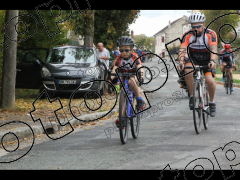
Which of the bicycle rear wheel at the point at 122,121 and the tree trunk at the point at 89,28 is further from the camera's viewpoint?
the tree trunk at the point at 89,28

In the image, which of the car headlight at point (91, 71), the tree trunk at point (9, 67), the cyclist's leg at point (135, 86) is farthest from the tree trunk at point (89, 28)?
the cyclist's leg at point (135, 86)

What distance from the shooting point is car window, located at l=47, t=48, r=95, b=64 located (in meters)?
14.1

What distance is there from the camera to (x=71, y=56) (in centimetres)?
1423

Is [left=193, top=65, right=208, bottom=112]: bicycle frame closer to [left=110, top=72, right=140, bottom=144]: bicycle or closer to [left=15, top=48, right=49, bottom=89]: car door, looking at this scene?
[left=110, top=72, right=140, bottom=144]: bicycle

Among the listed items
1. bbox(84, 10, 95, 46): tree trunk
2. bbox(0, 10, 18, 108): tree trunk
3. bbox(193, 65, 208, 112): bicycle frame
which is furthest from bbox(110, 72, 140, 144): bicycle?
bbox(84, 10, 95, 46): tree trunk

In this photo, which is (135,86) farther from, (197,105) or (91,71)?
(91,71)

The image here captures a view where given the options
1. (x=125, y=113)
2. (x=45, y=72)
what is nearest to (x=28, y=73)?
(x=45, y=72)

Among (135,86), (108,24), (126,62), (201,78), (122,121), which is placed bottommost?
(122,121)

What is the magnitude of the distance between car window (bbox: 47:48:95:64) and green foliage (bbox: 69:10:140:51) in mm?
13792

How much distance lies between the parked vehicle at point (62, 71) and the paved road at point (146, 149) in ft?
13.9

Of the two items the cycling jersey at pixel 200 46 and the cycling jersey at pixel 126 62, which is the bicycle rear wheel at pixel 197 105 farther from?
the cycling jersey at pixel 126 62

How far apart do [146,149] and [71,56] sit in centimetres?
875

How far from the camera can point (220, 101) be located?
538 inches

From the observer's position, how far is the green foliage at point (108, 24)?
1113 inches
